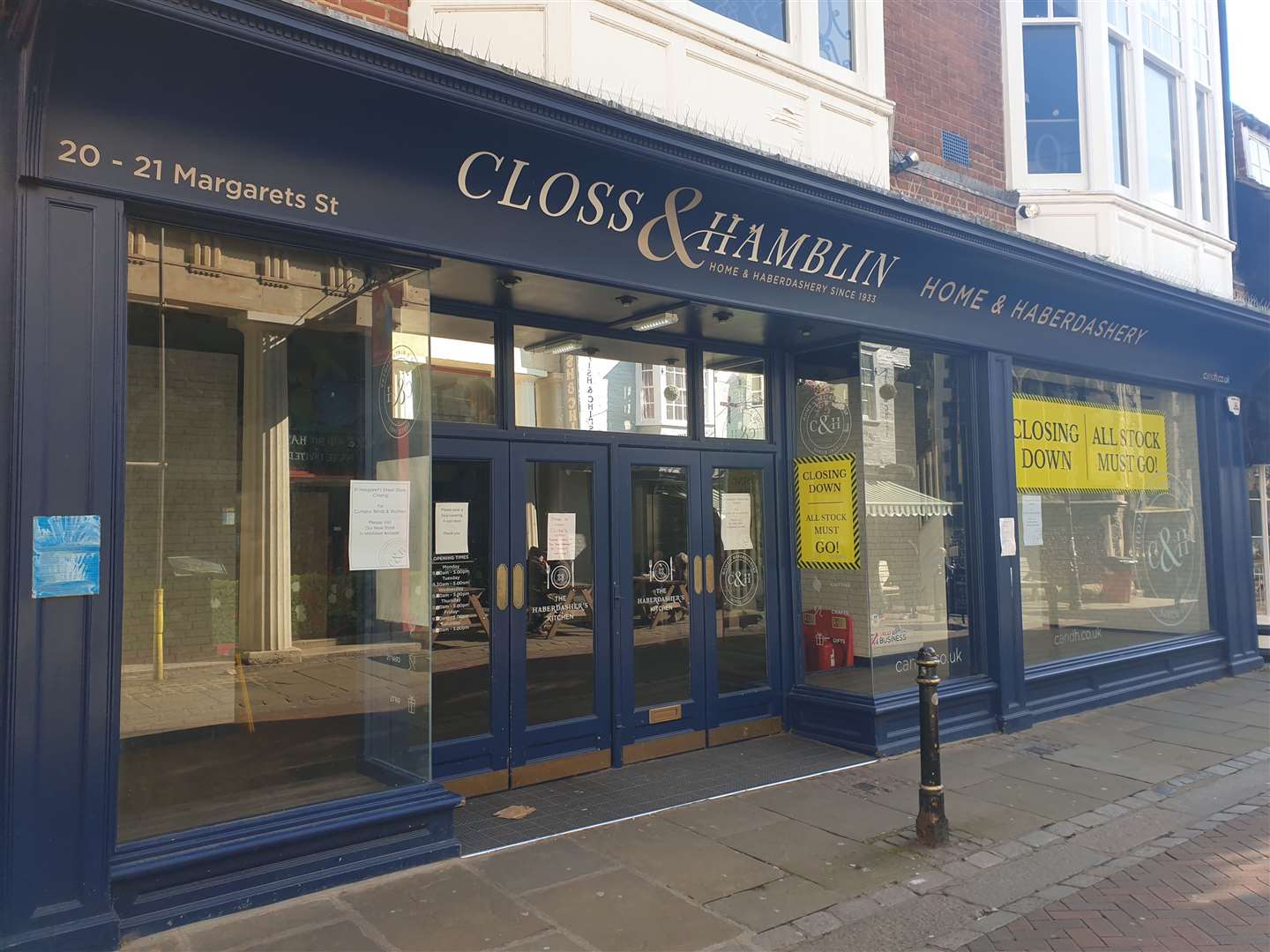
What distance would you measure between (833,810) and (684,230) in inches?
158

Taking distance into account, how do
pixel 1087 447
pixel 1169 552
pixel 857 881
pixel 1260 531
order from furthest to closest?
pixel 1260 531 < pixel 1169 552 < pixel 1087 447 < pixel 857 881

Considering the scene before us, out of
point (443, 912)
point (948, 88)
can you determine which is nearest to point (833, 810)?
point (443, 912)

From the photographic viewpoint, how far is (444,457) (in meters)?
6.22

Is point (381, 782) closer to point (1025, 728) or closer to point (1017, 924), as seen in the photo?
point (1017, 924)

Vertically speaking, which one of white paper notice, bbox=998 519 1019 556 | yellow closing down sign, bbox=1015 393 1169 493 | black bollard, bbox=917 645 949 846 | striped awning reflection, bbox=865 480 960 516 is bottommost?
black bollard, bbox=917 645 949 846

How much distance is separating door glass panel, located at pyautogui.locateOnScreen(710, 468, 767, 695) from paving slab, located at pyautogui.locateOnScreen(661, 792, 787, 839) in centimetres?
151

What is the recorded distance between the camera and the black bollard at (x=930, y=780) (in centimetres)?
536

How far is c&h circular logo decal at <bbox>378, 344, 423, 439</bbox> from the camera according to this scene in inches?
217

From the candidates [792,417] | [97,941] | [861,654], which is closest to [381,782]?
[97,941]

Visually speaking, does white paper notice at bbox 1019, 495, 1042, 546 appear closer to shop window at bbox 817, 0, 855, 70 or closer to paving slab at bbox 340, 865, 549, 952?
shop window at bbox 817, 0, 855, 70

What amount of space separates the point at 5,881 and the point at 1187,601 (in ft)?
38.8

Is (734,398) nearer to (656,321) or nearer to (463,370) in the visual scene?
(656,321)

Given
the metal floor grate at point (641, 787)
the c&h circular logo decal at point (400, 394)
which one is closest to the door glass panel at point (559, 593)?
the metal floor grate at point (641, 787)

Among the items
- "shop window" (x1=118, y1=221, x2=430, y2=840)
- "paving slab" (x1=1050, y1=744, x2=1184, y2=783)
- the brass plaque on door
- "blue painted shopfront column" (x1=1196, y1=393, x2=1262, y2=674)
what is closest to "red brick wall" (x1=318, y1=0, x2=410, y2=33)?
"shop window" (x1=118, y1=221, x2=430, y2=840)
